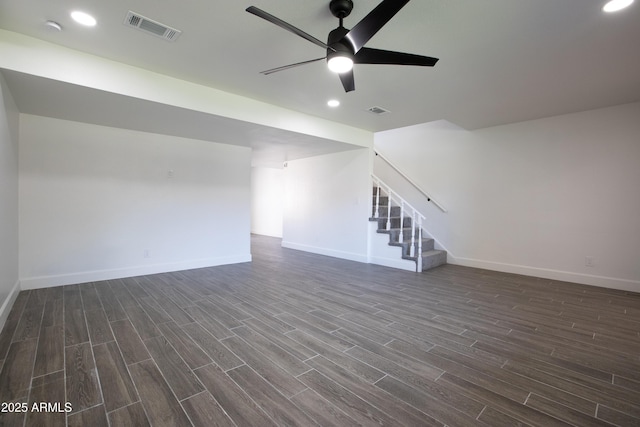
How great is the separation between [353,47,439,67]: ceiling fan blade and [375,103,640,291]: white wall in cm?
387

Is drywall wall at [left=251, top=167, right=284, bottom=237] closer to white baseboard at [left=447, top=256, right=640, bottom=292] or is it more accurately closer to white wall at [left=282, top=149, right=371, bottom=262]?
white wall at [left=282, top=149, right=371, bottom=262]

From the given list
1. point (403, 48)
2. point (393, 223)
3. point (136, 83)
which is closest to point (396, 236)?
point (393, 223)

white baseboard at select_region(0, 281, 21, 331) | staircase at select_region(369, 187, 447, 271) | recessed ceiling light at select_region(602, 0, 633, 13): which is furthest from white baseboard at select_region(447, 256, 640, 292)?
white baseboard at select_region(0, 281, 21, 331)

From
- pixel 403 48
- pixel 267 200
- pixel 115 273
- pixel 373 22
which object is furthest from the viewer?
pixel 267 200

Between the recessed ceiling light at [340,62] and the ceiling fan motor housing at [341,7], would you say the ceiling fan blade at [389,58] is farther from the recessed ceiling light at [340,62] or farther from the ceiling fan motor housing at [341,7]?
the ceiling fan motor housing at [341,7]

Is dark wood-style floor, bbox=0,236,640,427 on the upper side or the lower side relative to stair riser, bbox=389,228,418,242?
lower

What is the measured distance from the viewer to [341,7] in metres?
2.03

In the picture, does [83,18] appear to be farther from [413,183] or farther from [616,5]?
[413,183]

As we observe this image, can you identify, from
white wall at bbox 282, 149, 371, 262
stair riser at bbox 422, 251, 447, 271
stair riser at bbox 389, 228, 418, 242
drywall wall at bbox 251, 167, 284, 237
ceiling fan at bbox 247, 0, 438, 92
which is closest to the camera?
ceiling fan at bbox 247, 0, 438, 92

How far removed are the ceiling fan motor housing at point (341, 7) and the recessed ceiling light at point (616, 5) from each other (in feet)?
6.09

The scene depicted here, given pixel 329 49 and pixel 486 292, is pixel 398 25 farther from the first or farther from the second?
pixel 486 292

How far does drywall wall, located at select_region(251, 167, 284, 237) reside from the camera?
9734mm

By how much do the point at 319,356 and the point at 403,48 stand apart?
111 inches

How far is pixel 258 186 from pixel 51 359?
8587mm
